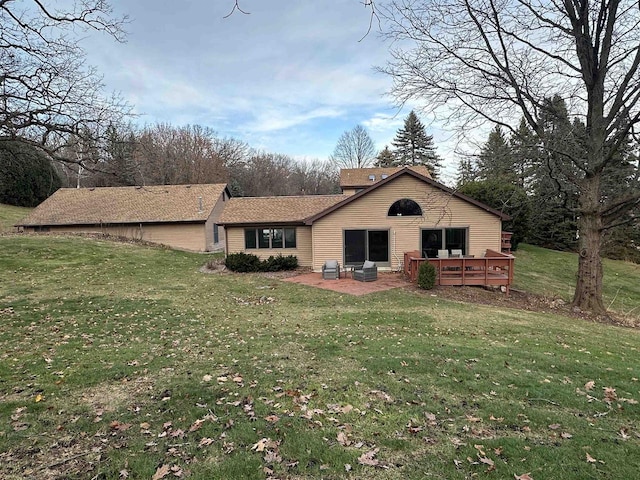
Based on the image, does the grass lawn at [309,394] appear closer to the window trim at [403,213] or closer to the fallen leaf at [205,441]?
the fallen leaf at [205,441]

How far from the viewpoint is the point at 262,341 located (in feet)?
22.8

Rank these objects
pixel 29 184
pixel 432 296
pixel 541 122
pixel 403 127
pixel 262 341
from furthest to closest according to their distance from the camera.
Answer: pixel 403 127, pixel 29 184, pixel 432 296, pixel 541 122, pixel 262 341

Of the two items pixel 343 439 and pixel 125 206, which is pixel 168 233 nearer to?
pixel 125 206

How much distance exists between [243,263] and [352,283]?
18.7 ft

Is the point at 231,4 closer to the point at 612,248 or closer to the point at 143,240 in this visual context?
the point at 143,240

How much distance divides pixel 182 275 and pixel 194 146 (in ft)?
103

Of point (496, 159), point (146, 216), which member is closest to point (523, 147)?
point (496, 159)

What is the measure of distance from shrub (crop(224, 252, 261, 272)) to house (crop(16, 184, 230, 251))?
291 inches

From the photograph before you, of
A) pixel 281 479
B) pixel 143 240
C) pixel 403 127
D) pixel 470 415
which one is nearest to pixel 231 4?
pixel 281 479

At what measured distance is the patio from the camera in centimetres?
1319

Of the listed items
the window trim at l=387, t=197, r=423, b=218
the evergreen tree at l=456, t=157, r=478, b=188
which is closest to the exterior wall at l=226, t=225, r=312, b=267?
the window trim at l=387, t=197, r=423, b=218

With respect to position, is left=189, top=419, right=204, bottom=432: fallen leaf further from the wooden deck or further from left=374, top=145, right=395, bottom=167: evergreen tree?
left=374, top=145, right=395, bottom=167: evergreen tree

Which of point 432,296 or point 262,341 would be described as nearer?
point 262,341

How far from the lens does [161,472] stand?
10.0 ft
